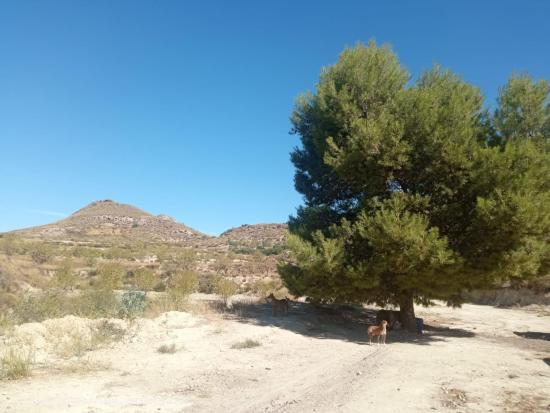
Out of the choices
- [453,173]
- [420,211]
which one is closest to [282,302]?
[420,211]

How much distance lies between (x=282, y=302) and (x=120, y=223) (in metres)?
76.3

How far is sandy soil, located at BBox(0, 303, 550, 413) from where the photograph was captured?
768 cm

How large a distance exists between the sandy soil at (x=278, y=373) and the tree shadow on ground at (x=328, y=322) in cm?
15

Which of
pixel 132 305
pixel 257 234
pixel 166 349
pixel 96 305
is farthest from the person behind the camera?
pixel 257 234

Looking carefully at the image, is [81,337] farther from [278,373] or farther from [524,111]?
[524,111]

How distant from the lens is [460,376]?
9.97m

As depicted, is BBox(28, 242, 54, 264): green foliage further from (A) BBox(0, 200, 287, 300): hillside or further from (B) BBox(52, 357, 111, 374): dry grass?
(B) BBox(52, 357, 111, 374): dry grass

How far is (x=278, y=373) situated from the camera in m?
9.99

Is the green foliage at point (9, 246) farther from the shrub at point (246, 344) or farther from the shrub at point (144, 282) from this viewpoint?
the shrub at point (246, 344)

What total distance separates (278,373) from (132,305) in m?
7.49

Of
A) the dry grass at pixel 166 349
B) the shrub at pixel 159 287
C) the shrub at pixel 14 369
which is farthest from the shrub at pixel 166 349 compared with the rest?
the shrub at pixel 159 287

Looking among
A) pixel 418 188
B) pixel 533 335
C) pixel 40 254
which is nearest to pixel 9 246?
pixel 40 254

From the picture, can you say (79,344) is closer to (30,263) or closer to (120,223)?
(30,263)

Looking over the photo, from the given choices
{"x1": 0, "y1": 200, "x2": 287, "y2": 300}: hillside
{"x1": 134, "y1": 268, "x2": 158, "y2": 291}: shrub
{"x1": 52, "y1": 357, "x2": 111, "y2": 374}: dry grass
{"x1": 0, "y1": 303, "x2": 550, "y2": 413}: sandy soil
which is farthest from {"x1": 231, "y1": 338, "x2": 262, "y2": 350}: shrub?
{"x1": 134, "y1": 268, "x2": 158, "y2": 291}: shrub
